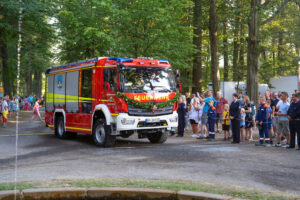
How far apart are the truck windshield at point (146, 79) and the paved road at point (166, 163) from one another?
78.7 inches

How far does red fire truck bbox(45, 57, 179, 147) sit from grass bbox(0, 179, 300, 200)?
579 centimetres

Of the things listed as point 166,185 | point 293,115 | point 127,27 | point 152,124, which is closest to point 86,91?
point 152,124

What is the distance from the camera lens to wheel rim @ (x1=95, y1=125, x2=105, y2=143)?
14.1 metres

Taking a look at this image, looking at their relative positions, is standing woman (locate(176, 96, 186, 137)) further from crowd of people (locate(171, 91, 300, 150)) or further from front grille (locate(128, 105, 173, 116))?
front grille (locate(128, 105, 173, 116))

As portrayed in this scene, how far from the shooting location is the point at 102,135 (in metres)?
14.1

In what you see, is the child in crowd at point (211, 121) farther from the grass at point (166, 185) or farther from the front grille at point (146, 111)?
the grass at point (166, 185)

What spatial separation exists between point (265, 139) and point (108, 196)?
29.0ft

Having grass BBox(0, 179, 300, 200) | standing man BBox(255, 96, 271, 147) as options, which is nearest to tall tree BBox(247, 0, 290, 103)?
standing man BBox(255, 96, 271, 147)

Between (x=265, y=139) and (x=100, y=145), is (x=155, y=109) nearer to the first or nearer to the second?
(x=100, y=145)

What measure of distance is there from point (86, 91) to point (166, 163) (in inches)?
226

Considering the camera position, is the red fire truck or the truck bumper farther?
the red fire truck

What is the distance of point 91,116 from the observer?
1477 cm

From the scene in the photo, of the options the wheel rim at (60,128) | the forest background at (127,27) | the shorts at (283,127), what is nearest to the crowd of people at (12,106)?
the forest background at (127,27)

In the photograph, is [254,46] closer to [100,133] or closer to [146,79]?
[146,79]
